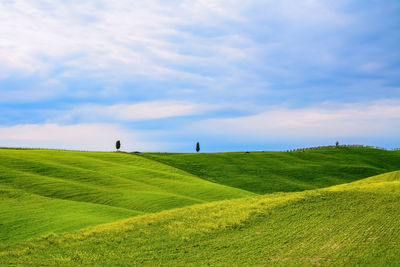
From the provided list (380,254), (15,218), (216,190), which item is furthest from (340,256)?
(216,190)

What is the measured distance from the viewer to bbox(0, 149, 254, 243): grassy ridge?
24500mm

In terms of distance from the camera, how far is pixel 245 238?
61.0ft

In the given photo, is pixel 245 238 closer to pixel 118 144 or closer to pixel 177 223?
pixel 177 223

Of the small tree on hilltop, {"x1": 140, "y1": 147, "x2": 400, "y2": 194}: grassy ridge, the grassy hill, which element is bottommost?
the grassy hill

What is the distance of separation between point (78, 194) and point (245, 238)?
803 inches

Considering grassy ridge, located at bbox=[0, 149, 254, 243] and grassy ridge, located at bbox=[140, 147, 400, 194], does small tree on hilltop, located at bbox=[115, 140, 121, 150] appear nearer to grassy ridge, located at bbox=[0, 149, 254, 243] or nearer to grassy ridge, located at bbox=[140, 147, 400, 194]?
grassy ridge, located at bbox=[140, 147, 400, 194]

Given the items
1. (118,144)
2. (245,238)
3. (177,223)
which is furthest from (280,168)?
(245,238)

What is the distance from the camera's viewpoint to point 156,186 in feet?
133

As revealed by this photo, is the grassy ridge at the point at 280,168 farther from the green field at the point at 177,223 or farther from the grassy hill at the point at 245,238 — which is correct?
the grassy hill at the point at 245,238

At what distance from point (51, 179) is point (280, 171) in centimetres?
3818

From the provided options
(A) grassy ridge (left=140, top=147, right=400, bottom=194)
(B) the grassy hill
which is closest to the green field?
(B) the grassy hill

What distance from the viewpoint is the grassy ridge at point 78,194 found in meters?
24.5

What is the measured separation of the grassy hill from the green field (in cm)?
5

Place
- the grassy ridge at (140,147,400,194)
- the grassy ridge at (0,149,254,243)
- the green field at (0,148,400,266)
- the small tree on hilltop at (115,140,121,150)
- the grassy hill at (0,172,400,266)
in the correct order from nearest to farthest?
1. the grassy hill at (0,172,400,266)
2. the green field at (0,148,400,266)
3. the grassy ridge at (0,149,254,243)
4. the grassy ridge at (140,147,400,194)
5. the small tree on hilltop at (115,140,121,150)
